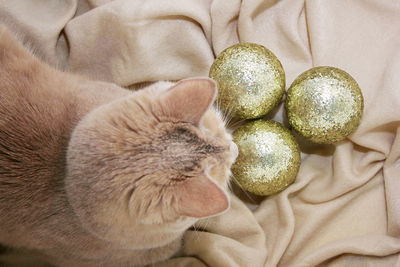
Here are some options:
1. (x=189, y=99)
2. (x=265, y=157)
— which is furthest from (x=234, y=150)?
(x=189, y=99)

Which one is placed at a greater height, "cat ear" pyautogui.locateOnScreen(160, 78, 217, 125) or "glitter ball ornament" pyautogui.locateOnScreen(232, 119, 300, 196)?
"cat ear" pyautogui.locateOnScreen(160, 78, 217, 125)

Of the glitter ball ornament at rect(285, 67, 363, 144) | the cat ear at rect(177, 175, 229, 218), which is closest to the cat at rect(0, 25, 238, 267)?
the cat ear at rect(177, 175, 229, 218)

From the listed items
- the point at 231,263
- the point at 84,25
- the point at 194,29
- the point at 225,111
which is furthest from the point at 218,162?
the point at 84,25

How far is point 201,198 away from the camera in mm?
796

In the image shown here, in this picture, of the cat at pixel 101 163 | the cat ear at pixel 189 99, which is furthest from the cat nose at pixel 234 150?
the cat ear at pixel 189 99

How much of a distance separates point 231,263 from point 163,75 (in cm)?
55

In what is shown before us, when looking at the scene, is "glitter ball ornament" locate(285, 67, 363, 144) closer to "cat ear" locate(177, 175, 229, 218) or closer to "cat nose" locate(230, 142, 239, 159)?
"cat nose" locate(230, 142, 239, 159)

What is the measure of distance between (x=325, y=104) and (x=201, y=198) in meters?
0.40

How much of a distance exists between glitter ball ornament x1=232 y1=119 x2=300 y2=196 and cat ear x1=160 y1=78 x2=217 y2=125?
22 centimetres

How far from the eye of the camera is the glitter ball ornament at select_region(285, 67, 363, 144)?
99cm

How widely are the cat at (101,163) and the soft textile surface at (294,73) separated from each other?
20cm

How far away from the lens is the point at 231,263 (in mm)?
1118

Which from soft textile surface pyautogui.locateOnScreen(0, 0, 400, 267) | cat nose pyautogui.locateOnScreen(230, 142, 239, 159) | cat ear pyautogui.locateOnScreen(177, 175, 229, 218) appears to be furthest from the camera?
soft textile surface pyautogui.locateOnScreen(0, 0, 400, 267)

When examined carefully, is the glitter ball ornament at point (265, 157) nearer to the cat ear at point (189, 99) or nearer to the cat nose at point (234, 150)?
the cat nose at point (234, 150)
